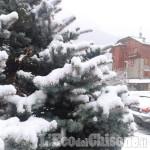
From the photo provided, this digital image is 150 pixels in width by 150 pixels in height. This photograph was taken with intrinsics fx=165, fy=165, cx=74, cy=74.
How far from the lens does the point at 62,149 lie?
195 cm

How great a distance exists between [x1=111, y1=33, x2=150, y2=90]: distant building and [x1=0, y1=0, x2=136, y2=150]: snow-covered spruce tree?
2736 centimetres

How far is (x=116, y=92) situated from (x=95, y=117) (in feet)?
1.38

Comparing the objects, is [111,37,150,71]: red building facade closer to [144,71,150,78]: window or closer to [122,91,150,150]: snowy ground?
[144,71,150,78]: window

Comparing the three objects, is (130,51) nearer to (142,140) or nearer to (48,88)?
(142,140)

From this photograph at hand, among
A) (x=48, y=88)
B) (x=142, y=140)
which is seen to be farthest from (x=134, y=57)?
(x=48, y=88)

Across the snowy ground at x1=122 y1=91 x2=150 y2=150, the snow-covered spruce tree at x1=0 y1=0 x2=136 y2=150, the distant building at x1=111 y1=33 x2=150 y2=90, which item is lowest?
the snowy ground at x1=122 y1=91 x2=150 y2=150

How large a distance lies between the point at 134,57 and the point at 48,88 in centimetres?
3206

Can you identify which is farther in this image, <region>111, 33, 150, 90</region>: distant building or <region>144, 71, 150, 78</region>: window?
<region>144, 71, 150, 78</region>: window

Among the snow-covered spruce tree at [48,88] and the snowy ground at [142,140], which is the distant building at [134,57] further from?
the snow-covered spruce tree at [48,88]

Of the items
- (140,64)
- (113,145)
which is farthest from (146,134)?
(140,64)

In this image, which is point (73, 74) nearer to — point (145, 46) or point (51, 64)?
point (51, 64)

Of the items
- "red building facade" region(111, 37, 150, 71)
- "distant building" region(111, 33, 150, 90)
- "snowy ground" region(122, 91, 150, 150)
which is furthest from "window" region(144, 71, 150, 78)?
"snowy ground" region(122, 91, 150, 150)

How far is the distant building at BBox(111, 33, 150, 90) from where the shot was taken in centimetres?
2981

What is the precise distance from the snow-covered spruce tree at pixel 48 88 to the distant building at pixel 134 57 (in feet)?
89.8
